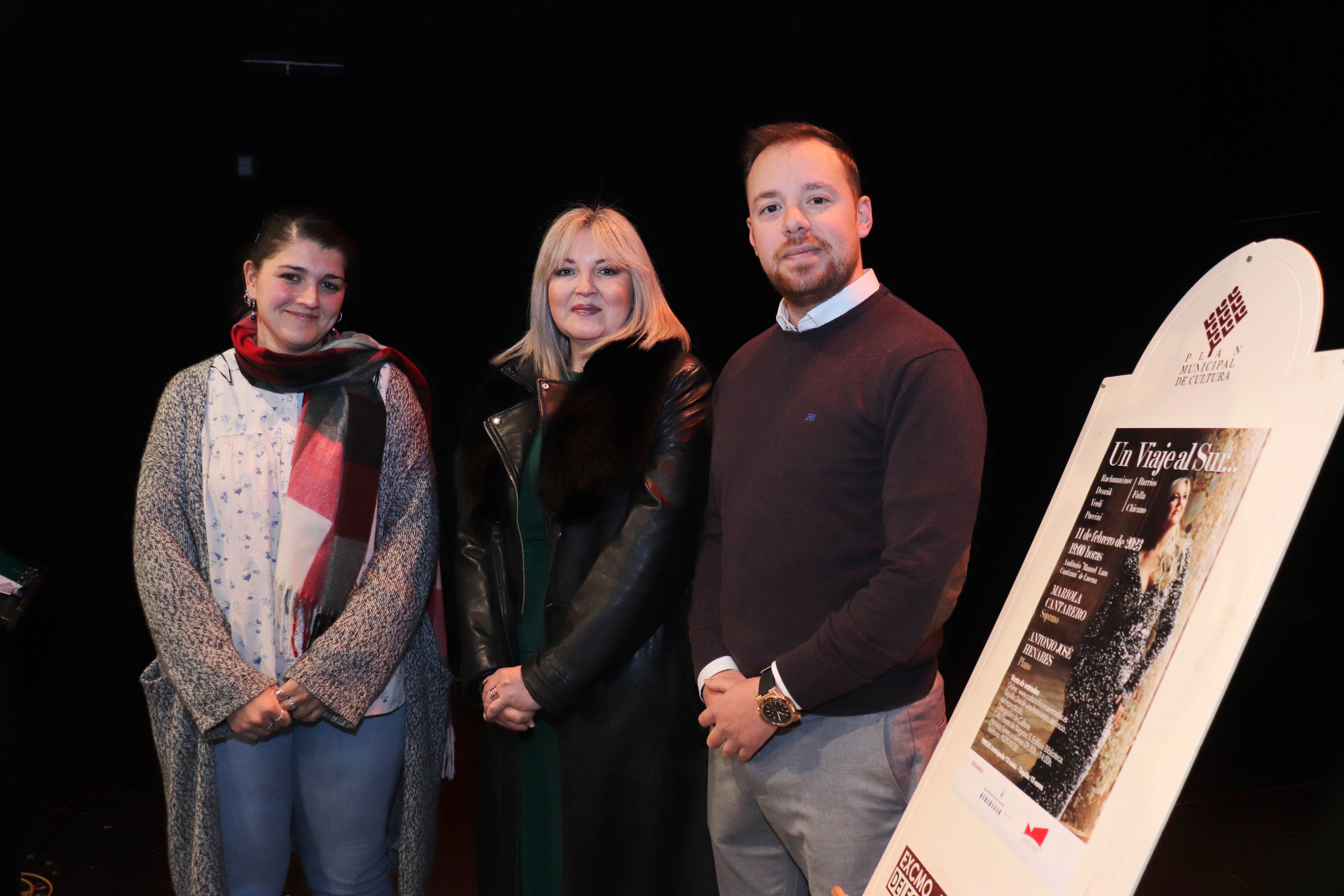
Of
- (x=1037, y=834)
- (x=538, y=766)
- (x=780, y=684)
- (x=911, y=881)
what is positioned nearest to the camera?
(x=1037, y=834)

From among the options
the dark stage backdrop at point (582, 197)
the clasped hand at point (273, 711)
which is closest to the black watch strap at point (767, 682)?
the clasped hand at point (273, 711)

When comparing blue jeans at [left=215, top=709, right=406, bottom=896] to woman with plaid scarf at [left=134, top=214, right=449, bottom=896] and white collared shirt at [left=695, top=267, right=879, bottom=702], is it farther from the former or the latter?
white collared shirt at [left=695, top=267, right=879, bottom=702]

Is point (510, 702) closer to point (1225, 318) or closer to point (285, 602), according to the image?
point (285, 602)

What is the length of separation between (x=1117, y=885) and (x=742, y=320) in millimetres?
3038

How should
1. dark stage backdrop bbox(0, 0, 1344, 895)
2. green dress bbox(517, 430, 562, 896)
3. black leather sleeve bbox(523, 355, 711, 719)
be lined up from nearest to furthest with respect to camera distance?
black leather sleeve bbox(523, 355, 711, 719)
green dress bbox(517, 430, 562, 896)
dark stage backdrop bbox(0, 0, 1344, 895)

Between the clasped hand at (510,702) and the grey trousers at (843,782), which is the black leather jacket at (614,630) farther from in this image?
the grey trousers at (843,782)

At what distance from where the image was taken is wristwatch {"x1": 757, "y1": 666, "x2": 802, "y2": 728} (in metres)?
1.32

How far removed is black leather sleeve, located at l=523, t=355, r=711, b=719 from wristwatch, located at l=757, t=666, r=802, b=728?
341 mm

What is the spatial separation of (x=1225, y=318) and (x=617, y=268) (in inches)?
44.7

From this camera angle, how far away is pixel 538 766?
172 cm

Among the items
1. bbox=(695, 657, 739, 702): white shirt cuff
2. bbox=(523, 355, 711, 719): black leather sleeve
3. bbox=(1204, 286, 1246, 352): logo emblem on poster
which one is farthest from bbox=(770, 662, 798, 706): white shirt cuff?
bbox=(1204, 286, 1246, 352): logo emblem on poster

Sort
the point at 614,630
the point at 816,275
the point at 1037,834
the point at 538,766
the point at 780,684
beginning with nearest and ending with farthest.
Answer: the point at 1037,834 → the point at 780,684 → the point at 816,275 → the point at 614,630 → the point at 538,766

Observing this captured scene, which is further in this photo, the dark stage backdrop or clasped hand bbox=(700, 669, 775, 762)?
the dark stage backdrop

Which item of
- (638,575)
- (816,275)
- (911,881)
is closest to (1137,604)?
(911,881)
